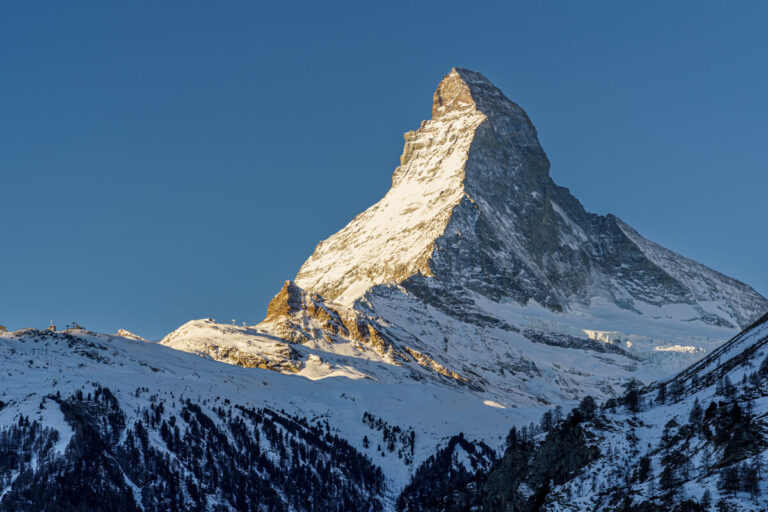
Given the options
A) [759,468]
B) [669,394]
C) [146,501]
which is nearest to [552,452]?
[669,394]

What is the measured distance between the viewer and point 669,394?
14750cm

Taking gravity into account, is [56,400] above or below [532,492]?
above

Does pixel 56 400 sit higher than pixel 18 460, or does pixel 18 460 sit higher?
pixel 56 400

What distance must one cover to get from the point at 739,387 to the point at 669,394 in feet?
87.0

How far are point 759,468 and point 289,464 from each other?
4582 inches

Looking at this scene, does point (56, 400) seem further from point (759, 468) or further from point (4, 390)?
point (759, 468)

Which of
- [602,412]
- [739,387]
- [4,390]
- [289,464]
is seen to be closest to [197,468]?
[289,464]

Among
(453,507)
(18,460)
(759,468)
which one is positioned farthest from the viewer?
(18,460)

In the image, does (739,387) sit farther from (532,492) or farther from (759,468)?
(759,468)

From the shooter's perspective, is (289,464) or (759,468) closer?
(759,468)

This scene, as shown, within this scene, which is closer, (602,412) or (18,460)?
(602,412)

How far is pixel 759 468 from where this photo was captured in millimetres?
88875

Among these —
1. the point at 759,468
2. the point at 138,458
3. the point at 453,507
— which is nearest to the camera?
the point at 759,468

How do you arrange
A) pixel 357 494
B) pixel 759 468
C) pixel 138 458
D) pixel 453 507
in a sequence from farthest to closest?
pixel 357 494
pixel 138 458
pixel 453 507
pixel 759 468
